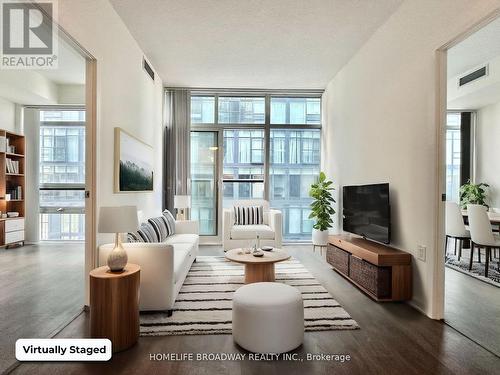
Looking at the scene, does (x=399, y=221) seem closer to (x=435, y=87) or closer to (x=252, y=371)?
(x=435, y=87)

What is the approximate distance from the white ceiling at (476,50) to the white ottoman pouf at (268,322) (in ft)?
12.7

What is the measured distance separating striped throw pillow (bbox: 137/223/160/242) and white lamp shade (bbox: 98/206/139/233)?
2.97 feet

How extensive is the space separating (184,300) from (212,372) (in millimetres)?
1233

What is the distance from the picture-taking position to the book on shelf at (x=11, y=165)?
5371 mm

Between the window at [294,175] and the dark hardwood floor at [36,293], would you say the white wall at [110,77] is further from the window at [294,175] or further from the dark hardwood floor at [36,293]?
the window at [294,175]

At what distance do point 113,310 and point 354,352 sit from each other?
5.61ft

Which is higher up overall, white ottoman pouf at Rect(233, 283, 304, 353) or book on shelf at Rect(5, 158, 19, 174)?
book on shelf at Rect(5, 158, 19, 174)

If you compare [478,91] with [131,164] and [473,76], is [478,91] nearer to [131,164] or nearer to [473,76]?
[473,76]

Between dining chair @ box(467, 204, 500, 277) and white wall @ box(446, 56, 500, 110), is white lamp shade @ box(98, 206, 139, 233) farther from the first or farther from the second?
white wall @ box(446, 56, 500, 110)

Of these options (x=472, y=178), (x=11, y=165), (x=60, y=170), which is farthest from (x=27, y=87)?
(x=472, y=178)

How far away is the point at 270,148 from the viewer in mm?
6191

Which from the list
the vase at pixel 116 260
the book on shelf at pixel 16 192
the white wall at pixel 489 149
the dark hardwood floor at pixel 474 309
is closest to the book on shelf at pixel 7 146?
the book on shelf at pixel 16 192

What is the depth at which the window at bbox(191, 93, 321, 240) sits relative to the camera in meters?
6.15

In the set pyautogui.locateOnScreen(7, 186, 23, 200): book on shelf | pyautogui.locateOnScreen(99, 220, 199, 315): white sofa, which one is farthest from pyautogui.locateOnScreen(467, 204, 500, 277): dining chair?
pyautogui.locateOnScreen(7, 186, 23, 200): book on shelf
